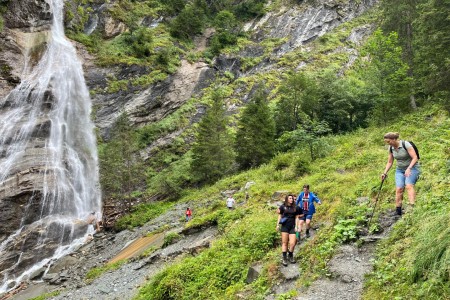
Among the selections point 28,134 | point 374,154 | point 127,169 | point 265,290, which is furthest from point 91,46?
point 265,290

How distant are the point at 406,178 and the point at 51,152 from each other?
29610 mm

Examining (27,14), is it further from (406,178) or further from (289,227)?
(406,178)

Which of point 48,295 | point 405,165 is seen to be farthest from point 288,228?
point 48,295

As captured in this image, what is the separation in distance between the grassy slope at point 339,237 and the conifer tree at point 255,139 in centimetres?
813

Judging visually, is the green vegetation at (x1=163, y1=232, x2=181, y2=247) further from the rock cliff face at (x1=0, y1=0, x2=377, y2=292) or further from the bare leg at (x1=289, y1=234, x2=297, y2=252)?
the rock cliff face at (x1=0, y1=0, x2=377, y2=292)

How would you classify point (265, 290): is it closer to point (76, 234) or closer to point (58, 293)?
point (58, 293)

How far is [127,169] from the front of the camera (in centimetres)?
2930

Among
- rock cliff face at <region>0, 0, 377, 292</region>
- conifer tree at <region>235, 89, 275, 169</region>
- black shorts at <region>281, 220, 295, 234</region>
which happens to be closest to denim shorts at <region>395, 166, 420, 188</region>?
black shorts at <region>281, 220, 295, 234</region>

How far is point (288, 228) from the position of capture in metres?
8.34

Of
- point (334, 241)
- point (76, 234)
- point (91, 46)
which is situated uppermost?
point (91, 46)

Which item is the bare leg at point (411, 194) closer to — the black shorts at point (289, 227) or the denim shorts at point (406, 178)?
the denim shorts at point (406, 178)

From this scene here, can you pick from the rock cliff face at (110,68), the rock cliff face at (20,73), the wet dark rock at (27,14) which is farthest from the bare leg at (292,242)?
the wet dark rock at (27,14)

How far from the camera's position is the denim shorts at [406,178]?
730 cm

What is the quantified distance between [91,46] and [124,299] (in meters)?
38.8
